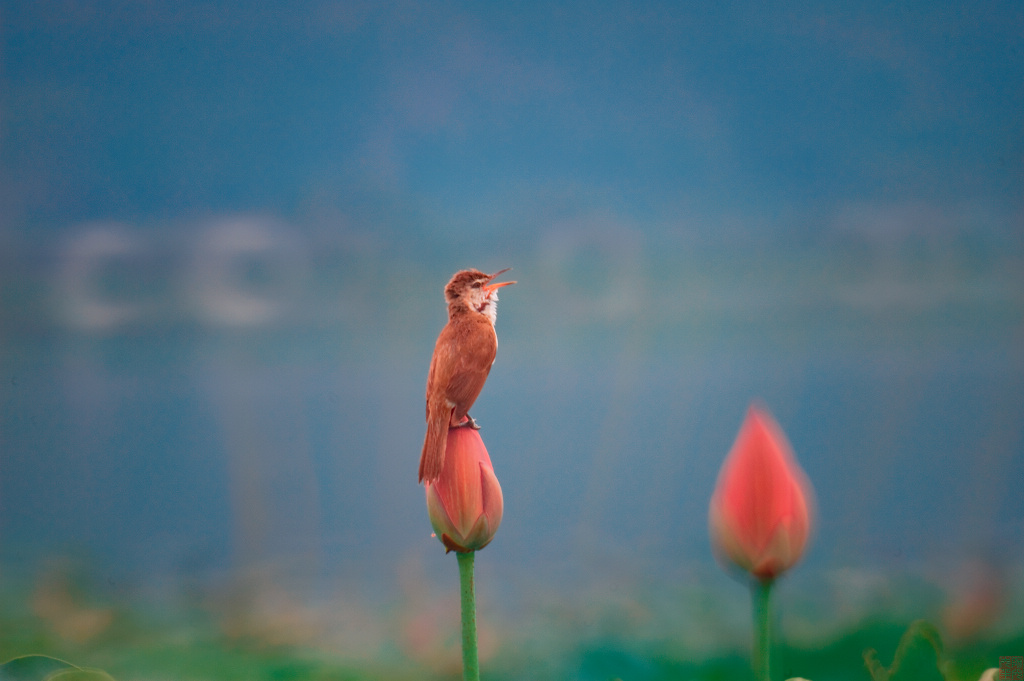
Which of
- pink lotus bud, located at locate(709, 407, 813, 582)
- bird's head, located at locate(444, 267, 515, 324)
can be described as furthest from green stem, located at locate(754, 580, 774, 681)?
bird's head, located at locate(444, 267, 515, 324)

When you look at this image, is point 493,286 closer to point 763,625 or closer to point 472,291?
point 472,291

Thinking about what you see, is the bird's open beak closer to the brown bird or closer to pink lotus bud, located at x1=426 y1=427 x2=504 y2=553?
the brown bird

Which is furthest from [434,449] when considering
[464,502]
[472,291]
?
[472,291]

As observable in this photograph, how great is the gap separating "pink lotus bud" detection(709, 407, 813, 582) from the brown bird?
0.88 ft

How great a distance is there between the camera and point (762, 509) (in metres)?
0.44

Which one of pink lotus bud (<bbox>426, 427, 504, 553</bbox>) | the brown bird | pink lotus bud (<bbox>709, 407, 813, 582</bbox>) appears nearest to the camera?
pink lotus bud (<bbox>709, 407, 813, 582</bbox>)

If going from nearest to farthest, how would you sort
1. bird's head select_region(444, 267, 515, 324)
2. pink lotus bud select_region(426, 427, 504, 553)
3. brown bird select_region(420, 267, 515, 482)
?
pink lotus bud select_region(426, 427, 504, 553), brown bird select_region(420, 267, 515, 482), bird's head select_region(444, 267, 515, 324)

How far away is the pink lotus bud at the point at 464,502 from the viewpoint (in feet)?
1.83

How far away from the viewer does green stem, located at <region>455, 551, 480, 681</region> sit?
1.85 ft

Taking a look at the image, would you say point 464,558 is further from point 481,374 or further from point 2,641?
point 2,641

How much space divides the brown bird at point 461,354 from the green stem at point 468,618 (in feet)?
0.31

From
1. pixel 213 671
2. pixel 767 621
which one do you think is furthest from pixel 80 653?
pixel 767 621

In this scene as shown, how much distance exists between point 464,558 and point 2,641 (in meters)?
1.02

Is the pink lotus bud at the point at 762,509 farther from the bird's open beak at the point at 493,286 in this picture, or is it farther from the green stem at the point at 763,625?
the bird's open beak at the point at 493,286
